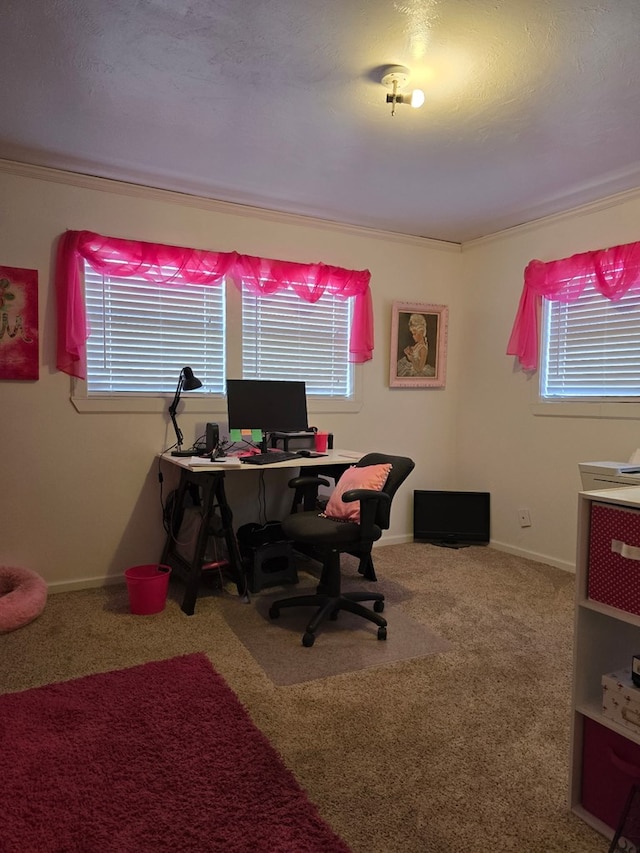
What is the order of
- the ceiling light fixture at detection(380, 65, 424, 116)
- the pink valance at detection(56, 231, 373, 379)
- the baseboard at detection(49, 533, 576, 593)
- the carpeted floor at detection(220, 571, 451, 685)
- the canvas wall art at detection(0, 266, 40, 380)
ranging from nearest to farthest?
the ceiling light fixture at detection(380, 65, 424, 116)
the carpeted floor at detection(220, 571, 451, 685)
the canvas wall art at detection(0, 266, 40, 380)
the pink valance at detection(56, 231, 373, 379)
the baseboard at detection(49, 533, 576, 593)

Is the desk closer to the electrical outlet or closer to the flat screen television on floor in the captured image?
the flat screen television on floor

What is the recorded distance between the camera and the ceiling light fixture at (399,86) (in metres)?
2.22

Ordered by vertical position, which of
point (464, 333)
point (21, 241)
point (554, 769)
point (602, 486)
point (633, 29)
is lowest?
point (554, 769)

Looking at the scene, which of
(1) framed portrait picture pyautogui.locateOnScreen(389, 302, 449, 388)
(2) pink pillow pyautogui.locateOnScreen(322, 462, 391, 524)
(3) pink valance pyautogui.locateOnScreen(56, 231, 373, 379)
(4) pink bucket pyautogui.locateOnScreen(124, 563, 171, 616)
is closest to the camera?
(2) pink pillow pyautogui.locateOnScreen(322, 462, 391, 524)

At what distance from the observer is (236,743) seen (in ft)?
6.14

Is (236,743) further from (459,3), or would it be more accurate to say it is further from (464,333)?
(464,333)

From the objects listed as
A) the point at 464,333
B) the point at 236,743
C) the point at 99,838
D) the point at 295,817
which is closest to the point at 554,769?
the point at 295,817

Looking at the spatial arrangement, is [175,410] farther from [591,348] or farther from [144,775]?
[591,348]

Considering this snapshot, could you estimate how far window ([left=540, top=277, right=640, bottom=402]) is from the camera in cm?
341

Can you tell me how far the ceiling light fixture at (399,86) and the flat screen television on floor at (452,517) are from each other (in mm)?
2931

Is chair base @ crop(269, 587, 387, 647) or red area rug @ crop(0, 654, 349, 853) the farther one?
chair base @ crop(269, 587, 387, 647)

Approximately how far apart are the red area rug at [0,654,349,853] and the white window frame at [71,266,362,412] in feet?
5.51

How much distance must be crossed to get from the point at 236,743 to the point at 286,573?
5.14 feet

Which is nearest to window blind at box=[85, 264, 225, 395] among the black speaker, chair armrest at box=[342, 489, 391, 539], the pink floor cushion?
the black speaker
